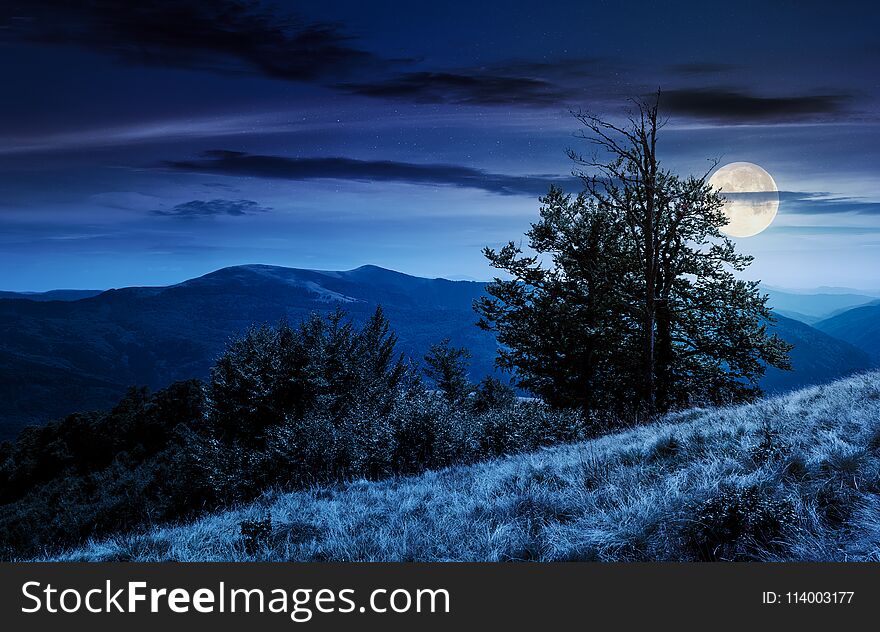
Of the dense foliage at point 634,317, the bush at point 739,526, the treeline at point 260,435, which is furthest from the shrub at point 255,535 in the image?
the dense foliage at point 634,317

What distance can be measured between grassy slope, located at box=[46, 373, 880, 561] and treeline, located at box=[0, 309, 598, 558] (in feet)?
15.5

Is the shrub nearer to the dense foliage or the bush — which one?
the bush

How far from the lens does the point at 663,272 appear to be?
20250 millimetres

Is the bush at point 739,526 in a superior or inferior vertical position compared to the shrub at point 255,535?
superior

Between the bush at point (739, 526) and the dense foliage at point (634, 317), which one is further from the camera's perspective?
the dense foliage at point (634, 317)

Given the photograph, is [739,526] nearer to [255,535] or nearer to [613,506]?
[613,506]

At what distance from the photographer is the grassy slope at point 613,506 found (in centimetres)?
441

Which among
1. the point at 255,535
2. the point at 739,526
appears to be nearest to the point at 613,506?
the point at 739,526

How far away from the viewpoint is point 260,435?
34906mm

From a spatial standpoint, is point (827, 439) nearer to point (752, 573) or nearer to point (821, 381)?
point (752, 573)

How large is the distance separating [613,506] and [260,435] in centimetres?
3393

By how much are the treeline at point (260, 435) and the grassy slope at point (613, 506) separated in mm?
4728

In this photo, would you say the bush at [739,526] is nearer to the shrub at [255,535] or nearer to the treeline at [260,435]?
the shrub at [255,535]

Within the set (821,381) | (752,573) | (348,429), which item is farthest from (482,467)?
(821,381)
